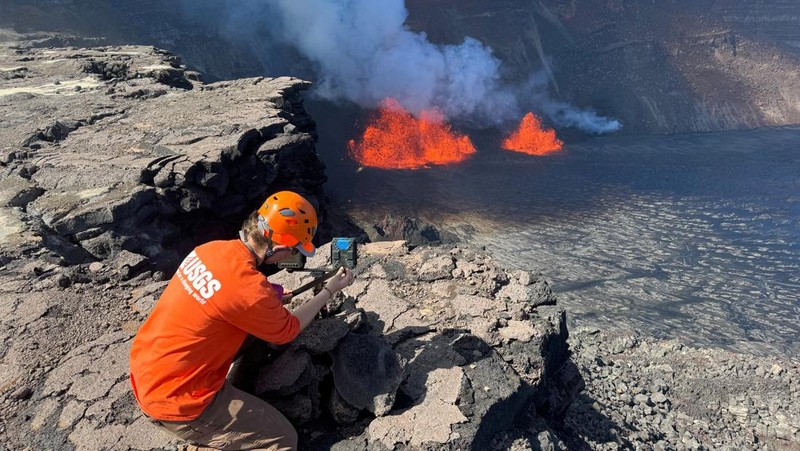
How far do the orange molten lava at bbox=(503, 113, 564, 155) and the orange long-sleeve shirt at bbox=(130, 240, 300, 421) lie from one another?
21.8m

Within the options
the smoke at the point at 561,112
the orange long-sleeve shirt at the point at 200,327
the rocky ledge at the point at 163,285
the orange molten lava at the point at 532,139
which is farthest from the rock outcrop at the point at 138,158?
the smoke at the point at 561,112

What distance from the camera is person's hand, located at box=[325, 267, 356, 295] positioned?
3285mm

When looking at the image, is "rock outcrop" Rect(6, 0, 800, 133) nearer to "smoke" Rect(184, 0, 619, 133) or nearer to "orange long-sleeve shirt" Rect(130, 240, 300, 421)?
"smoke" Rect(184, 0, 619, 133)

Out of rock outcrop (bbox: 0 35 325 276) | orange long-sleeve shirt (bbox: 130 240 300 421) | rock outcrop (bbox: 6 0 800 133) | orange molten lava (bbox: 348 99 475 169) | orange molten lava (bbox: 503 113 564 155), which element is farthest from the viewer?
rock outcrop (bbox: 6 0 800 133)

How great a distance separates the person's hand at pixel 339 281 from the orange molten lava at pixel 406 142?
1672 cm

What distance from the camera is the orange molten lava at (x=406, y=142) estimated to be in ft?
69.1

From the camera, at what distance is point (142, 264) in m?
5.61

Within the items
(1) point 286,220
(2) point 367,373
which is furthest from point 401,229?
(1) point 286,220

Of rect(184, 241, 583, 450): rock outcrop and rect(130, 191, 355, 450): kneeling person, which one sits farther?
rect(184, 241, 583, 450): rock outcrop

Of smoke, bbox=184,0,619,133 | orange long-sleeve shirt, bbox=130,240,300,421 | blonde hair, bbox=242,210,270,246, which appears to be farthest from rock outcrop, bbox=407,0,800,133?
orange long-sleeve shirt, bbox=130,240,300,421

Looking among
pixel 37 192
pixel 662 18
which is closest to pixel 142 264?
pixel 37 192

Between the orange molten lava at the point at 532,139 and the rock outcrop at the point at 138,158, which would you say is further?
the orange molten lava at the point at 532,139

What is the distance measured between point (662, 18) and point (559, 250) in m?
27.3

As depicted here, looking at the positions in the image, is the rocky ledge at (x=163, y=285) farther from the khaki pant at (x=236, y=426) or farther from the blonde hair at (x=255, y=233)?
the blonde hair at (x=255, y=233)
